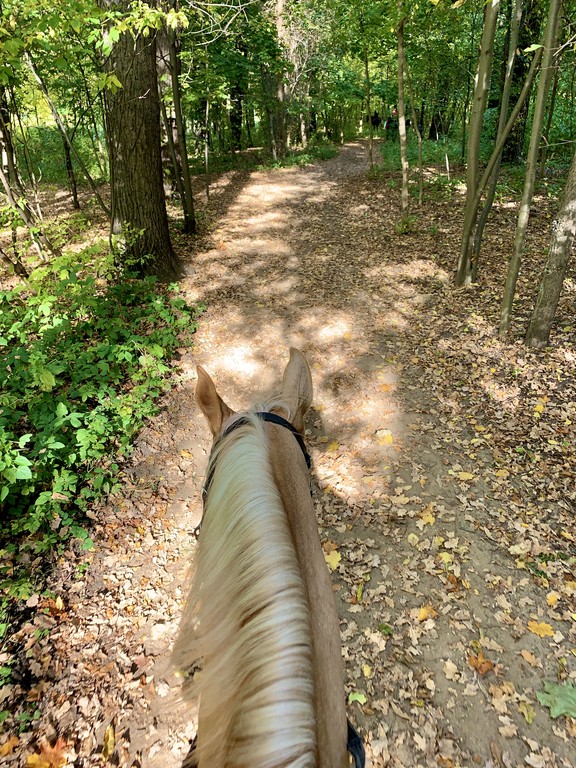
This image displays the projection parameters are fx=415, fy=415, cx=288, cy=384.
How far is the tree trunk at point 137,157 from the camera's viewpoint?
6266 mm

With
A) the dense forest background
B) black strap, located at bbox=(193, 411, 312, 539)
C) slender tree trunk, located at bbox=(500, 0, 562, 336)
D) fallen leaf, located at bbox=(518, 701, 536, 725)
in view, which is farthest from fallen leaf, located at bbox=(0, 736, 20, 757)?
slender tree trunk, located at bbox=(500, 0, 562, 336)

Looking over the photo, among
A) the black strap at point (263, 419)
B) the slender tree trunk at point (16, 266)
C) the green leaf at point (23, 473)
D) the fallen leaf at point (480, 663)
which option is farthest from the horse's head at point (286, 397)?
the slender tree trunk at point (16, 266)

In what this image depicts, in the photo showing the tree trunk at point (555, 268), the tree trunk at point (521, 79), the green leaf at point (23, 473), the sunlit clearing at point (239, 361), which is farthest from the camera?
the tree trunk at point (521, 79)

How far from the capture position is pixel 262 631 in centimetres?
99

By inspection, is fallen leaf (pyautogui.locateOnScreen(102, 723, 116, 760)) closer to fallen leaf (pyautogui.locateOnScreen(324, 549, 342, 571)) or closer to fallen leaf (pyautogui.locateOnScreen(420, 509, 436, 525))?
fallen leaf (pyautogui.locateOnScreen(324, 549, 342, 571))

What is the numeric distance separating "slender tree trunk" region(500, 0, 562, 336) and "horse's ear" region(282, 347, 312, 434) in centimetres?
448

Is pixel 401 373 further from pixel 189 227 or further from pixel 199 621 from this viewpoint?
pixel 189 227

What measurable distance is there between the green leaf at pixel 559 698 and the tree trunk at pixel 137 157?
6.90 metres

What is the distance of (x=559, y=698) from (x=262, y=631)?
2.90m

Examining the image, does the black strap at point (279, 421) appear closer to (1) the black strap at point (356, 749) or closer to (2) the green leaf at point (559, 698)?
(1) the black strap at point (356, 749)

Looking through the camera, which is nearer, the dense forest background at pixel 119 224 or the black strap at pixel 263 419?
the black strap at pixel 263 419

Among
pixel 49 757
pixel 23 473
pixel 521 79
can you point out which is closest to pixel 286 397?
pixel 23 473

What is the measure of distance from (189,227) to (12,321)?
19.9 ft

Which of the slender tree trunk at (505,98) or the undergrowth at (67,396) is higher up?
the slender tree trunk at (505,98)
